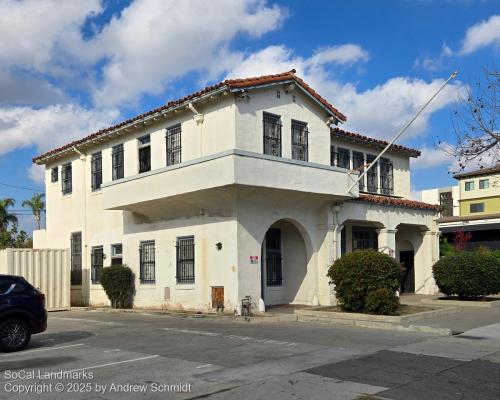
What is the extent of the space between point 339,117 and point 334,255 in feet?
16.0

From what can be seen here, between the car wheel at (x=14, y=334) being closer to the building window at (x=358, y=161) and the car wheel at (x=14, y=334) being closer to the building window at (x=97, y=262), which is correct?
the building window at (x=97, y=262)

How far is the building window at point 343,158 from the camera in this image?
23250mm

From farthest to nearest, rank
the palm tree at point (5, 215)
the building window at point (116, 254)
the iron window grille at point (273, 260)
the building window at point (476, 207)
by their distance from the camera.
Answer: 1. the building window at point (476, 207)
2. the palm tree at point (5, 215)
3. the building window at point (116, 254)
4. the iron window grille at point (273, 260)

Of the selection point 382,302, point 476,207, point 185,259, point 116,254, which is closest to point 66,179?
point 116,254

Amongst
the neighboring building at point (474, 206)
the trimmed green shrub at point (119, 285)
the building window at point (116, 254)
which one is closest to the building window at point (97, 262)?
the building window at point (116, 254)

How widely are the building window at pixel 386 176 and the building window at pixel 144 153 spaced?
1020 centimetres

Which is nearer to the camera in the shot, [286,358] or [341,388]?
[341,388]

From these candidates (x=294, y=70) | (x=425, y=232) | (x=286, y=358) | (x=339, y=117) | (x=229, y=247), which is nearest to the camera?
(x=286, y=358)

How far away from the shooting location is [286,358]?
33.8 feet

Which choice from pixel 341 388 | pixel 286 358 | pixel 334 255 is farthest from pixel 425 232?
pixel 341 388

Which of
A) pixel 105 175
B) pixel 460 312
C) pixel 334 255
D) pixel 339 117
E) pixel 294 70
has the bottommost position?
pixel 460 312

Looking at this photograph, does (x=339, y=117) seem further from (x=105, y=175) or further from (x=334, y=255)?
(x=105, y=175)

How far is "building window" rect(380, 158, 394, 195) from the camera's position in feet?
83.2

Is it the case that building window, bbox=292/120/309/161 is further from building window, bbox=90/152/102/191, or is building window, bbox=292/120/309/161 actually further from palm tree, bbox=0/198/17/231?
palm tree, bbox=0/198/17/231
